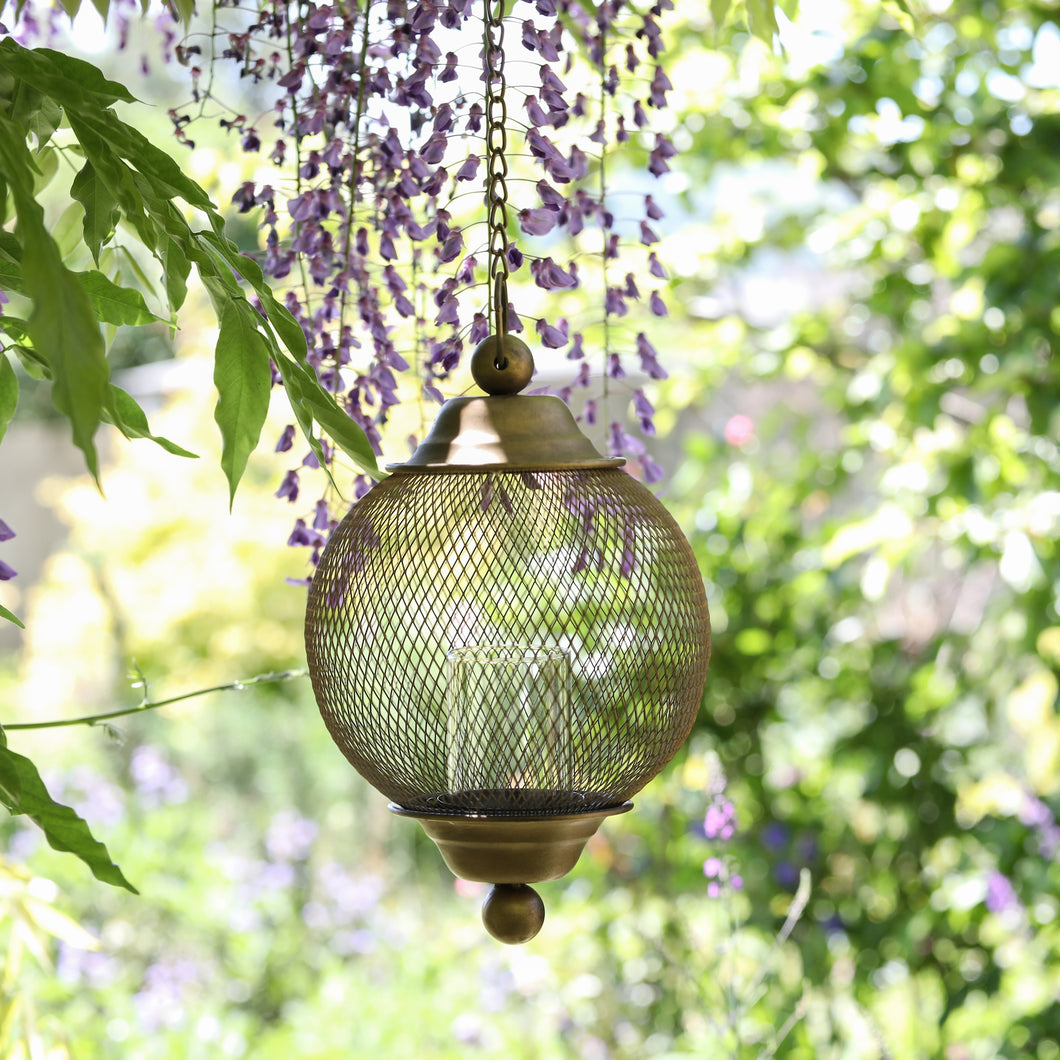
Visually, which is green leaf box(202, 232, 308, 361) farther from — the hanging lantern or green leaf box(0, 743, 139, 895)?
green leaf box(0, 743, 139, 895)

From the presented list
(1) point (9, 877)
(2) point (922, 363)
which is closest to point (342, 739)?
(1) point (9, 877)

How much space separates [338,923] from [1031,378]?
2.04 m

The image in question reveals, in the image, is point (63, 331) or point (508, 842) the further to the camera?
point (508, 842)

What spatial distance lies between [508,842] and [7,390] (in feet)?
1.50

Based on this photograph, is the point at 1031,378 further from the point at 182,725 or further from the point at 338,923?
the point at 182,725

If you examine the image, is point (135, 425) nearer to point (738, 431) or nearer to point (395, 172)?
point (395, 172)

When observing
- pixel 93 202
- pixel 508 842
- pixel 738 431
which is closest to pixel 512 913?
pixel 508 842

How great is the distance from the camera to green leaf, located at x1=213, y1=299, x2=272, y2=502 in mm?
718

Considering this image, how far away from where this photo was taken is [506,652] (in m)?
0.79

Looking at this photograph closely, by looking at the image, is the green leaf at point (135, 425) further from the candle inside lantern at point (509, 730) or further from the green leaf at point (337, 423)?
the candle inside lantern at point (509, 730)

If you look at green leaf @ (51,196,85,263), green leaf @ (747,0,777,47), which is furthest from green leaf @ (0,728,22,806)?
green leaf @ (747,0,777,47)

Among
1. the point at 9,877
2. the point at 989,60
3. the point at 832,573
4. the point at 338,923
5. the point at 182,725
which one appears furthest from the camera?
the point at 182,725

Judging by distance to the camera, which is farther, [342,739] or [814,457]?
[814,457]

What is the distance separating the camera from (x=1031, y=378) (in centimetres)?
188
